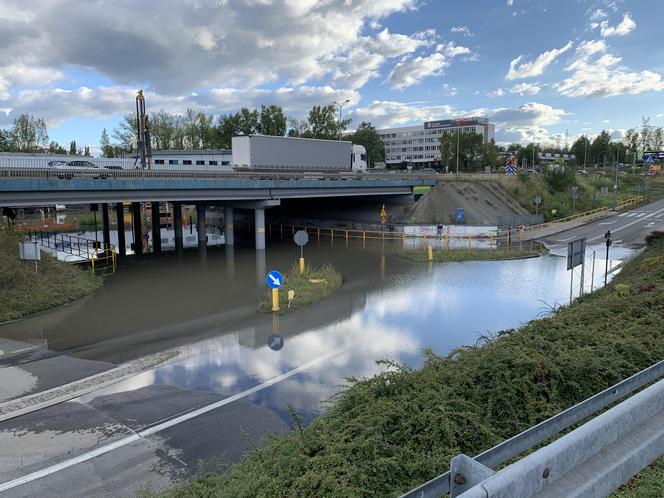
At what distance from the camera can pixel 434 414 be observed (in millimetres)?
6008

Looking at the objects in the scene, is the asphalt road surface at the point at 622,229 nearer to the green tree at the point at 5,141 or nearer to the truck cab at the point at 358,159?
the truck cab at the point at 358,159

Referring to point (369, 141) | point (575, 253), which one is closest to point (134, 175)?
point (575, 253)

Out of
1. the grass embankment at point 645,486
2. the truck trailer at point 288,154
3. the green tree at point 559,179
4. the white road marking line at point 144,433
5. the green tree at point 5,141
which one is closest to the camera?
the grass embankment at point 645,486

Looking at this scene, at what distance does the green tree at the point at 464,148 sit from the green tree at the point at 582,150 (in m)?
42.6

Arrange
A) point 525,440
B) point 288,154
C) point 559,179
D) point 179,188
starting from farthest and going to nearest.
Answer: point 559,179
point 288,154
point 179,188
point 525,440

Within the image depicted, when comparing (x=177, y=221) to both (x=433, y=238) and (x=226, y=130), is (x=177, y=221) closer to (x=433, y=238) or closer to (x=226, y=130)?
(x=433, y=238)

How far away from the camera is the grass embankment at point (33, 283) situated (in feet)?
63.3

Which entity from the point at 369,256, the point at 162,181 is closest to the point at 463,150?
the point at 369,256

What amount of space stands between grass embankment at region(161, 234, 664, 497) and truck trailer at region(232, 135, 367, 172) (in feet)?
130

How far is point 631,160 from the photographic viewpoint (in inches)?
5177

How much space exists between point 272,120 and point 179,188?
232ft

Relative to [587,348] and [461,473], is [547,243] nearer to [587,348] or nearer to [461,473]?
[587,348]

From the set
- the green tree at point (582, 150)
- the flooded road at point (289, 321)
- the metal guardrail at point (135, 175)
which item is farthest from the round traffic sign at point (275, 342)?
the green tree at point (582, 150)

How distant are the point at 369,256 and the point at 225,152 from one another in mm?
47624
